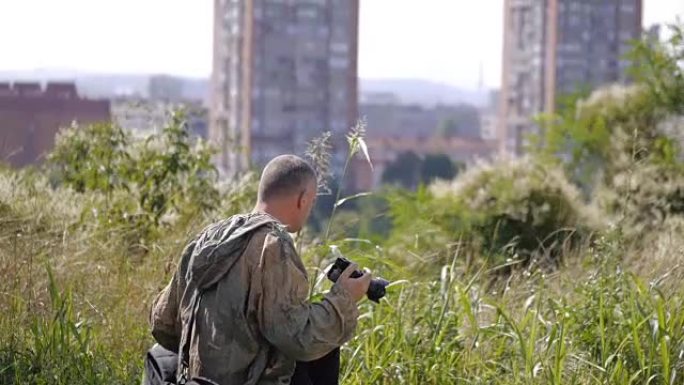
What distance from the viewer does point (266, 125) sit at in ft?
236

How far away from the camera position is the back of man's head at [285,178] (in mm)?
4836

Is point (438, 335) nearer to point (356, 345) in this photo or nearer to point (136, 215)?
point (356, 345)

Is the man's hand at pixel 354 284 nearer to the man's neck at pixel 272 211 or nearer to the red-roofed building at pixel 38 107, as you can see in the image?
the man's neck at pixel 272 211

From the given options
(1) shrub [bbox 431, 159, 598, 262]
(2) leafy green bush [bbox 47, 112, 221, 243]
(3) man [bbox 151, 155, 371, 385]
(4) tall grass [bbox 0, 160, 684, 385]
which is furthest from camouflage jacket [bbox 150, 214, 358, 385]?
(1) shrub [bbox 431, 159, 598, 262]

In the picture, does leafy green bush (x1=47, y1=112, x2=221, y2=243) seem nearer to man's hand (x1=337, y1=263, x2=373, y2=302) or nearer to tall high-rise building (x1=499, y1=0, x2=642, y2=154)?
man's hand (x1=337, y1=263, x2=373, y2=302)

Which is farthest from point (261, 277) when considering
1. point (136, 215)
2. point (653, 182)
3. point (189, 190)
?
point (653, 182)

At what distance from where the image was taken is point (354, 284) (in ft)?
16.2

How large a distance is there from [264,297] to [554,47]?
252 ft

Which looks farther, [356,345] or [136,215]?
[136,215]

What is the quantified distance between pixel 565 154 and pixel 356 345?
17.1 metres

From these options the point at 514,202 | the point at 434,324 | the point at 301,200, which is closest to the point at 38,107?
the point at 514,202

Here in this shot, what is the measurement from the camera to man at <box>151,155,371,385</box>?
15.8ft

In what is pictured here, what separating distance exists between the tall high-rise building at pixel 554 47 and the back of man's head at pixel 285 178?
6990 centimetres

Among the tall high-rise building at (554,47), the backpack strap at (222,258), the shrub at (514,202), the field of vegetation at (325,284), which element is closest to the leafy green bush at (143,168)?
the field of vegetation at (325,284)
